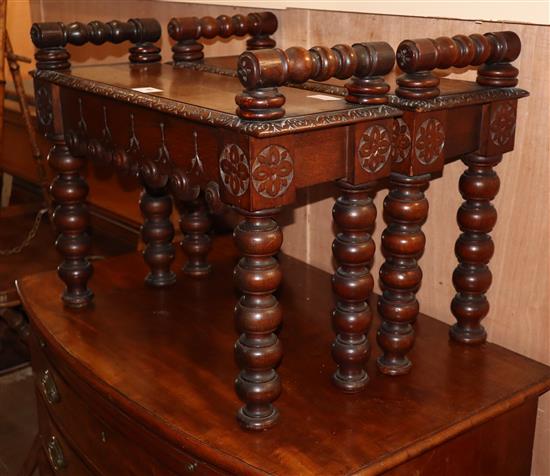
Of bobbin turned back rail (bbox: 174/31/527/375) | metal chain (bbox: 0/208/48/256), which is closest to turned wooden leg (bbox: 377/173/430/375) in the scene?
bobbin turned back rail (bbox: 174/31/527/375)

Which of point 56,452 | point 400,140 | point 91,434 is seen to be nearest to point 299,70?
point 400,140

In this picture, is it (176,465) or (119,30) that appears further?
(119,30)

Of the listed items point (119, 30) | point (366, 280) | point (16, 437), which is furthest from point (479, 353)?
point (16, 437)

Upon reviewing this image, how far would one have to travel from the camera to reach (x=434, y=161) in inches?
47.5

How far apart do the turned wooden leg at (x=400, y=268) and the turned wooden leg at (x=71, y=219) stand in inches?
23.9

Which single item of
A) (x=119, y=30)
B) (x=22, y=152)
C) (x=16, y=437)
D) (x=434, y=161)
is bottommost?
(x=16, y=437)

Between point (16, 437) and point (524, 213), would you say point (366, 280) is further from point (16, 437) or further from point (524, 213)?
point (16, 437)

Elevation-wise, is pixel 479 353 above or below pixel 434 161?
below

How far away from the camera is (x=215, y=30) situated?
1.60 metres

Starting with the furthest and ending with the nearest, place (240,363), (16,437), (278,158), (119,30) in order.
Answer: (16,437)
(119,30)
(240,363)
(278,158)

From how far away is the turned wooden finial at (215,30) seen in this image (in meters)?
1.58

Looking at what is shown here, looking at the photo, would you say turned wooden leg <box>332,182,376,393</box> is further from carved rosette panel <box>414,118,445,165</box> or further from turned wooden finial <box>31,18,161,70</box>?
turned wooden finial <box>31,18,161,70</box>

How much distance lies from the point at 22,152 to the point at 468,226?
2.14 meters

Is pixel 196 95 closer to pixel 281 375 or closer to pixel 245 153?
pixel 245 153
